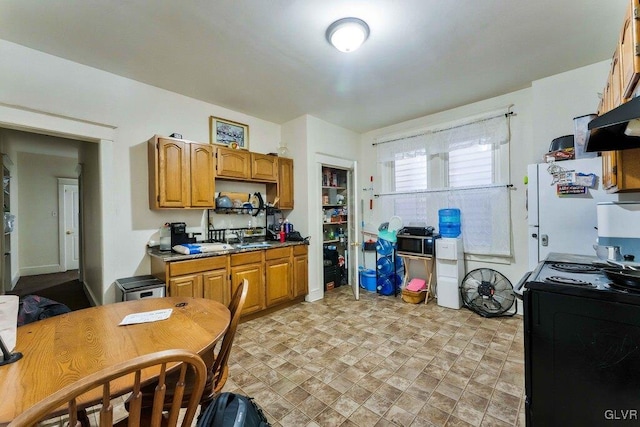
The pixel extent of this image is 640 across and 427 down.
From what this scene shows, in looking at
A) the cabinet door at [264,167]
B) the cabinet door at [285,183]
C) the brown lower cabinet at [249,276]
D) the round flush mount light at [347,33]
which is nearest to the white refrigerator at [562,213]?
the round flush mount light at [347,33]

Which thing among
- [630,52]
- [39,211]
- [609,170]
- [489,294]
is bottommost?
[489,294]

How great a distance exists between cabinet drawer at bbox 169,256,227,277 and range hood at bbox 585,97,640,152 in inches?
119

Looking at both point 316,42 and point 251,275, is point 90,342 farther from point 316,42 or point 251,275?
point 316,42

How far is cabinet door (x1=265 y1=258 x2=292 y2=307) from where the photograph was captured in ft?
10.9

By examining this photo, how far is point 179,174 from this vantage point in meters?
2.88

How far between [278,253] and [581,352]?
2835 millimetres

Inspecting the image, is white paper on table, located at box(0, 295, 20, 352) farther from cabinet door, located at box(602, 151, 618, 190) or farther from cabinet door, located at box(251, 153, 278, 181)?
cabinet door, located at box(602, 151, 618, 190)

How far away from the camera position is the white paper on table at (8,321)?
102cm

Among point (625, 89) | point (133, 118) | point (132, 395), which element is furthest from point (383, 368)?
point (133, 118)

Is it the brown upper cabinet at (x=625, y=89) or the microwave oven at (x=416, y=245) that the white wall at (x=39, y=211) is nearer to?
the microwave oven at (x=416, y=245)

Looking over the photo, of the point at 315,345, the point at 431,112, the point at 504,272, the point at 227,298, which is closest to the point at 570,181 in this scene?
the point at 504,272

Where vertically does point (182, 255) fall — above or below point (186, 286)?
above

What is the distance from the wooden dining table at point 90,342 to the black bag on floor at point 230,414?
228 millimetres

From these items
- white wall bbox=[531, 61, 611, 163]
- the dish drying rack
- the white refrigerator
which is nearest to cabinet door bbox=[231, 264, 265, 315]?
the dish drying rack
